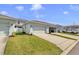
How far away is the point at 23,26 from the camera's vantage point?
14.7 ft

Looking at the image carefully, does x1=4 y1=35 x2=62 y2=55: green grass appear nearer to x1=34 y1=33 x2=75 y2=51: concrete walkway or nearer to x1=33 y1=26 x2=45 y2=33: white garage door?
x1=34 y1=33 x2=75 y2=51: concrete walkway

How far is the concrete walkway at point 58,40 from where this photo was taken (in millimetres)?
4398

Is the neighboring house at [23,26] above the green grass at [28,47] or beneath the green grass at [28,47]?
above

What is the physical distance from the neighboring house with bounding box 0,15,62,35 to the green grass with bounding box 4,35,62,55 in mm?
172

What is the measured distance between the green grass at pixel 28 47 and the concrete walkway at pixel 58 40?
0.09 meters

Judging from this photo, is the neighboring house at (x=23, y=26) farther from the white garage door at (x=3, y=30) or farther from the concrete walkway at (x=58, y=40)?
the concrete walkway at (x=58, y=40)

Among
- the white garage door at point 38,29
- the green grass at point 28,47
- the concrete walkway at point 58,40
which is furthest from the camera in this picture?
the white garage door at point 38,29

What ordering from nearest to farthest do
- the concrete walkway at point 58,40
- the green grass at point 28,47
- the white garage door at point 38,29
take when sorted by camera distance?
the green grass at point 28,47 < the concrete walkway at point 58,40 < the white garage door at point 38,29

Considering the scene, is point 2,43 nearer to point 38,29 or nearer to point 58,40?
point 38,29

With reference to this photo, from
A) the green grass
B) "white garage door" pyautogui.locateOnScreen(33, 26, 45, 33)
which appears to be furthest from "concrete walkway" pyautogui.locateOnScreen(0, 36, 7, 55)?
"white garage door" pyautogui.locateOnScreen(33, 26, 45, 33)

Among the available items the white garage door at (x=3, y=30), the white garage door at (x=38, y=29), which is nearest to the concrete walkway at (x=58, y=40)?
the white garage door at (x=38, y=29)

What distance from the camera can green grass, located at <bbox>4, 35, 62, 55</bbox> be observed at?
14.1 feet
